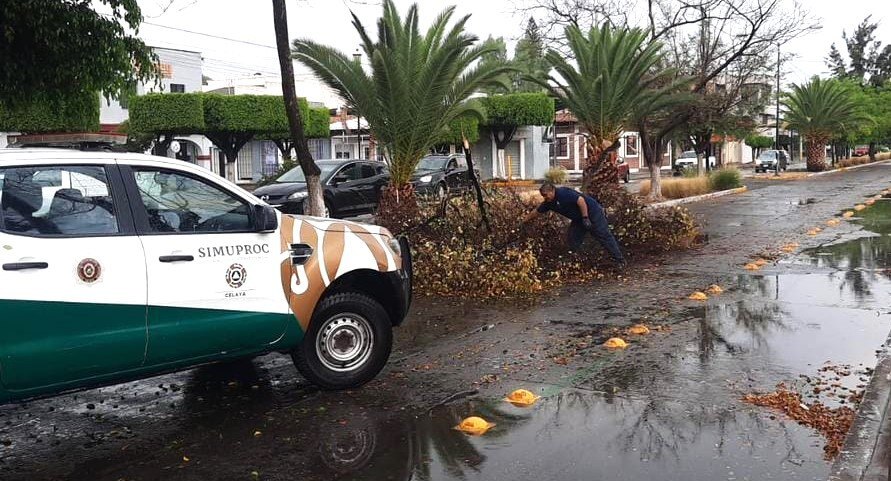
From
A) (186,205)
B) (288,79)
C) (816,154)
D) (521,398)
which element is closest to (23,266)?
(186,205)

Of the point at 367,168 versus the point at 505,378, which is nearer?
the point at 505,378

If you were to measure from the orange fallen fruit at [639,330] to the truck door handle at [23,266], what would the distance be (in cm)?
538

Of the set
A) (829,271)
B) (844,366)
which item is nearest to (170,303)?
(844,366)

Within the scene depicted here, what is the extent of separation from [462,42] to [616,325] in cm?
581

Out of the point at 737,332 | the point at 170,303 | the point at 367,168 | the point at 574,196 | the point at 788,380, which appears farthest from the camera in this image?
the point at 367,168

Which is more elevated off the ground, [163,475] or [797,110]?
[797,110]

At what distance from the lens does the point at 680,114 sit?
27.7m

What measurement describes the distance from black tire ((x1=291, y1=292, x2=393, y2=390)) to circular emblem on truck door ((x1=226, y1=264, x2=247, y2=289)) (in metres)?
0.67

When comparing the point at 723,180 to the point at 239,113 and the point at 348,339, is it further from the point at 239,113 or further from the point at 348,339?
the point at 348,339

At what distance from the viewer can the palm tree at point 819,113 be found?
4806 centimetres

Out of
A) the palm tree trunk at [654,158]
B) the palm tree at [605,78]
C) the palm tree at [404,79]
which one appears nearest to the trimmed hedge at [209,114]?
the palm tree trunk at [654,158]

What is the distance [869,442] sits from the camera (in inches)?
193

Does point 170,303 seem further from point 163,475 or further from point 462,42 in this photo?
point 462,42

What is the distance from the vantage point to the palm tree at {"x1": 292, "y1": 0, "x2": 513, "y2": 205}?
40.1 ft
